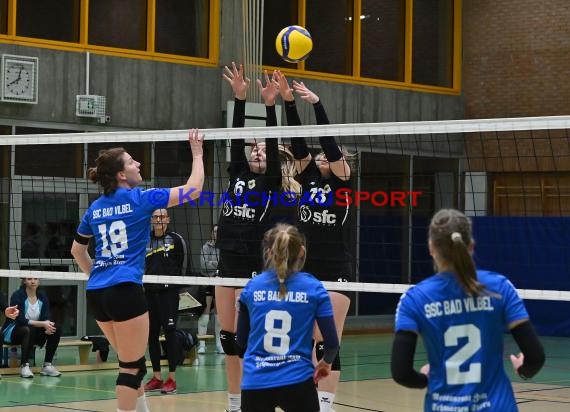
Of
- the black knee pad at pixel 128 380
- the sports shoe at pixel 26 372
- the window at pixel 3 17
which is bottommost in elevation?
the sports shoe at pixel 26 372

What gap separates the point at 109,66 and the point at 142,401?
930 cm

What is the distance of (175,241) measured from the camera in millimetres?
11789

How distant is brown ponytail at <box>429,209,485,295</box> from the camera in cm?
430

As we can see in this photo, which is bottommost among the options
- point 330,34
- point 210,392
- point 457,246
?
point 210,392

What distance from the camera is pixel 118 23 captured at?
1702 cm

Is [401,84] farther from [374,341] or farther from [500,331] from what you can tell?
[500,331]

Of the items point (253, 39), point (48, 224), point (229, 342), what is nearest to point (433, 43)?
point (253, 39)

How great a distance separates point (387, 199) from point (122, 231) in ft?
43.5

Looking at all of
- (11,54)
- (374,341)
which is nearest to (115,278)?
(11,54)

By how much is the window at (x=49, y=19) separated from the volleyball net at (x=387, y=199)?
1.61 m

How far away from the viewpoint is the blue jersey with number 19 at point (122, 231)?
23.8 feet

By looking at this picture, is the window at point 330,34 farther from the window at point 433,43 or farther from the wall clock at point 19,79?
the wall clock at point 19,79

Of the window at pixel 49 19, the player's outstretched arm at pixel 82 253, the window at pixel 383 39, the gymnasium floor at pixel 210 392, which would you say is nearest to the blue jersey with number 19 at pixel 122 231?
the player's outstretched arm at pixel 82 253

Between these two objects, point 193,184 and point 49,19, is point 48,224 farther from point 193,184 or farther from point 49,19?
point 193,184
